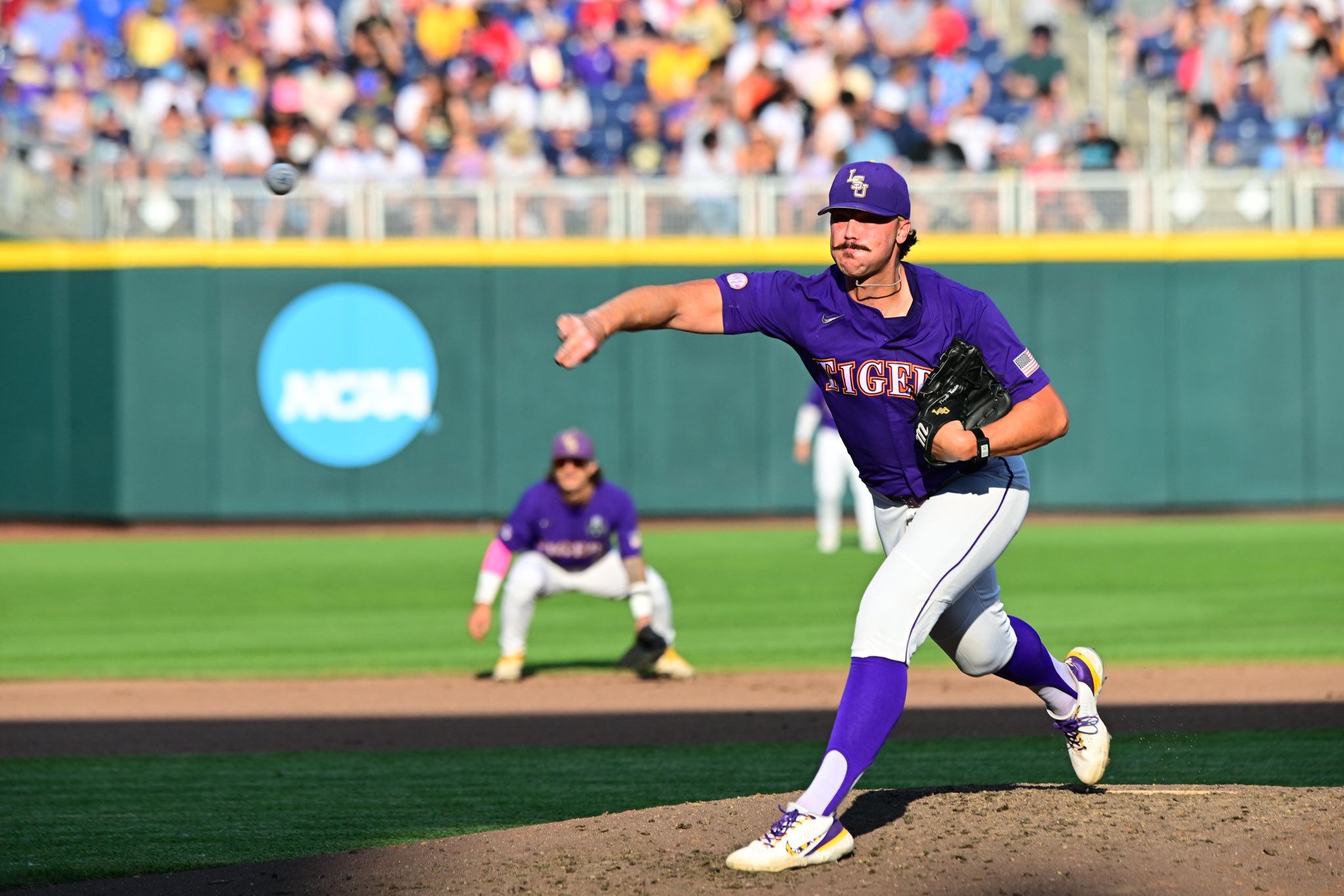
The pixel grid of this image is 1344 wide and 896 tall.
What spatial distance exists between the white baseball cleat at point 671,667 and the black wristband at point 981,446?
532cm

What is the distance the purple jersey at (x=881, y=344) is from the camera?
5.15m

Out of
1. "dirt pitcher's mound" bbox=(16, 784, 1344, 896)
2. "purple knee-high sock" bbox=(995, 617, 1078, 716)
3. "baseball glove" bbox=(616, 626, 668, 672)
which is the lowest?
"baseball glove" bbox=(616, 626, 668, 672)

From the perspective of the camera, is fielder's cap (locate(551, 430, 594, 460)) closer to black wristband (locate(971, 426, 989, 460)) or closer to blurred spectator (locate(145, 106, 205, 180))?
black wristband (locate(971, 426, 989, 460))

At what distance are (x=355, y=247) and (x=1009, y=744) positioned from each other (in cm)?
1360

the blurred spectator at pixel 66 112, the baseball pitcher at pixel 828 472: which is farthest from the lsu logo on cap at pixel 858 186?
the blurred spectator at pixel 66 112

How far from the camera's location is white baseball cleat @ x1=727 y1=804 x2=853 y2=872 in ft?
15.4

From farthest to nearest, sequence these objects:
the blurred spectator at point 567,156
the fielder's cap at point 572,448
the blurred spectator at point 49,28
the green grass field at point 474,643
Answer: the blurred spectator at point 49,28
the blurred spectator at point 567,156
the fielder's cap at point 572,448
the green grass field at point 474,643

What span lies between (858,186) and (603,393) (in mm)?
15376

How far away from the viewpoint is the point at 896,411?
516cm

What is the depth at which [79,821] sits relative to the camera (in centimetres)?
627

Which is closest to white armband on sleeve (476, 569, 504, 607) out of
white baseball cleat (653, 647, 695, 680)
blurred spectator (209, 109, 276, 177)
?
white baseball cleat (653, 647, 695, 680)

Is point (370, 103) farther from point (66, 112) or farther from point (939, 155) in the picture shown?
point (939, 155)

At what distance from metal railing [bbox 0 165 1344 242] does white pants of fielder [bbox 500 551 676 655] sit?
9493 millimetres

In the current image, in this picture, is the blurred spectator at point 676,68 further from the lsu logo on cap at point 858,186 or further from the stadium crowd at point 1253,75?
the lsu logo on cap at point 858,186
